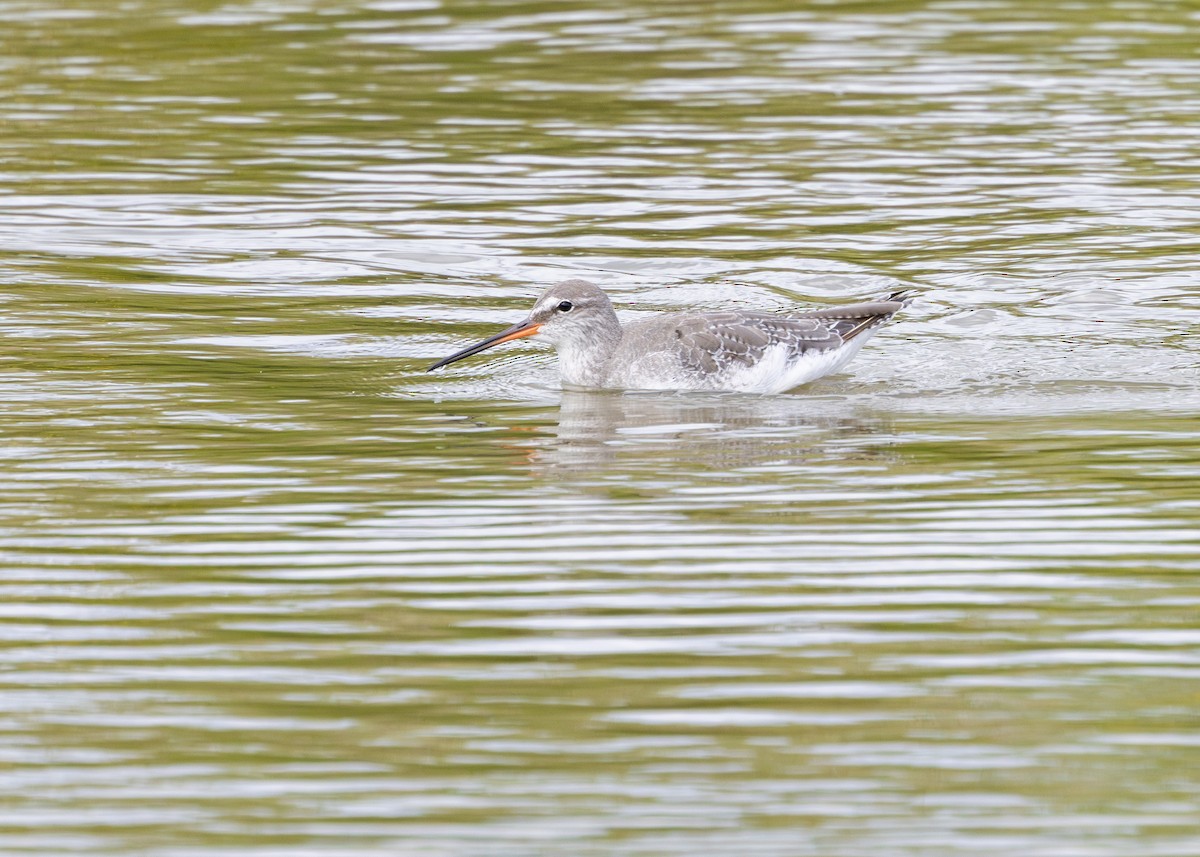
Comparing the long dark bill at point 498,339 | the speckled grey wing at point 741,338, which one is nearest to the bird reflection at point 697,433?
the speckled grey wing at point 741,338

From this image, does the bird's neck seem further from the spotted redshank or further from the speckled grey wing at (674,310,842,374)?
the speckled grey wing at (674,310,842,374)

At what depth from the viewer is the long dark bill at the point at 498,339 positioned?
48.1 ft

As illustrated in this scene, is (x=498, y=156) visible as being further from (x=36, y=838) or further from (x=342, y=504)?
(x=36, y=838)

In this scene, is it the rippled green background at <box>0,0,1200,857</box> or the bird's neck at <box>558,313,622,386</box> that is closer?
the rippled green background at <box>0,0,1200,857</box>

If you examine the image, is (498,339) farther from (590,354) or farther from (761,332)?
(761,332)

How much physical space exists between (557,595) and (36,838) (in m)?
2.91

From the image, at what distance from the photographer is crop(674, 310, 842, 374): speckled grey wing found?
14.8 metres

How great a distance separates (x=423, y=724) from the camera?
7941 mm

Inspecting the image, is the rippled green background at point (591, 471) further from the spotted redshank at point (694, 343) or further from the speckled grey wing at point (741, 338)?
the speckled grey wing at point (741, 338)

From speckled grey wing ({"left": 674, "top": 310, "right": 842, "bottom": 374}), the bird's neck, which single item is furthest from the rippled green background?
speckled grey wing ({"left": 674, "top": 310, "right": 842, "bottom": 374})

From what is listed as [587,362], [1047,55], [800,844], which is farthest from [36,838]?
[1047,55]

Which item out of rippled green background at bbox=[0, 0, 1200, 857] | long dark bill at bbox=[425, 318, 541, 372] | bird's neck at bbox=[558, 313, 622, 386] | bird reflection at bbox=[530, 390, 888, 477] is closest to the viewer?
rippled green background at bbox=[0, 0, 1200, 857]

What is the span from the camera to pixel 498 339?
14906 millimetres

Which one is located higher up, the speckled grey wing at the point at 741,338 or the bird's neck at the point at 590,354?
the speckled grey wing at the point at 741,338
